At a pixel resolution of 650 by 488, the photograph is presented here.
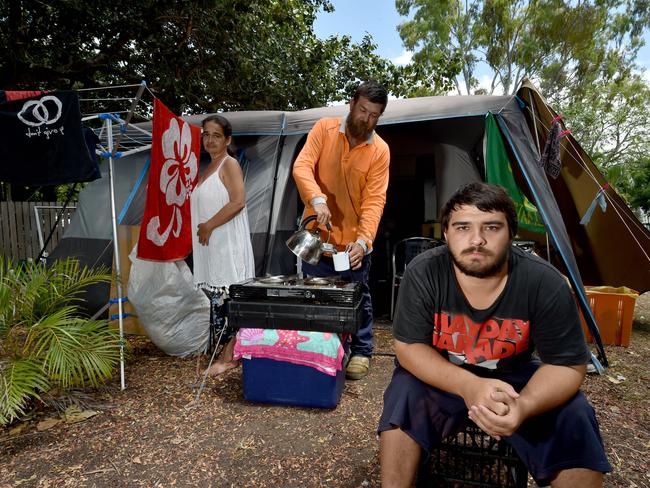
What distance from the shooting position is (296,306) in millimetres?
2383

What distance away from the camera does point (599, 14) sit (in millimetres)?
19203

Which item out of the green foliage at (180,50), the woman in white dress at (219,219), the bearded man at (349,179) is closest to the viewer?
the bearded man at (349,179)

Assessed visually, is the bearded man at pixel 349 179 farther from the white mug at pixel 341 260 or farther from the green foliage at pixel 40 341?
the green foliage at pixel 40 341

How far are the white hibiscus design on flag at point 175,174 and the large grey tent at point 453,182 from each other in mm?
1046

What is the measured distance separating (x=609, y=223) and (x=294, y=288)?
3.89 m

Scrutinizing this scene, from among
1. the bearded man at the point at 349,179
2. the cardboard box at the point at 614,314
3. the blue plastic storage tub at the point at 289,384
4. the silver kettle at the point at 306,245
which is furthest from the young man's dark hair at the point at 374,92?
the cardboard box at the point at 614,314

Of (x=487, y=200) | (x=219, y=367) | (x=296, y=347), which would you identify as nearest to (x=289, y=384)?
(x=296, y=347)

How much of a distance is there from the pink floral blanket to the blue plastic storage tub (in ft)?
0.25

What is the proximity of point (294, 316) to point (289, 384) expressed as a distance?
1.57 ft

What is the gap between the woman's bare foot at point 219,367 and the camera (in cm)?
310

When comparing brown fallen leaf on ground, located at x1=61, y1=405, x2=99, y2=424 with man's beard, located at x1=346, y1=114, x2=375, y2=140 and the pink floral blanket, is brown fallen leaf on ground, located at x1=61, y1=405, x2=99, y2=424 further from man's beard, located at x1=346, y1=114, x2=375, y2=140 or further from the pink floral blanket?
man's beard, located at x1=346, y1=114, x2=375, y2=140

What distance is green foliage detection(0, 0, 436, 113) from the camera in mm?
6512

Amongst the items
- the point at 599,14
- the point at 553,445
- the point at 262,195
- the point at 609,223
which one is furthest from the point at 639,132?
the point at 553,445

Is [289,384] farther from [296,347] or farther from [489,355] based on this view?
[489,355]
